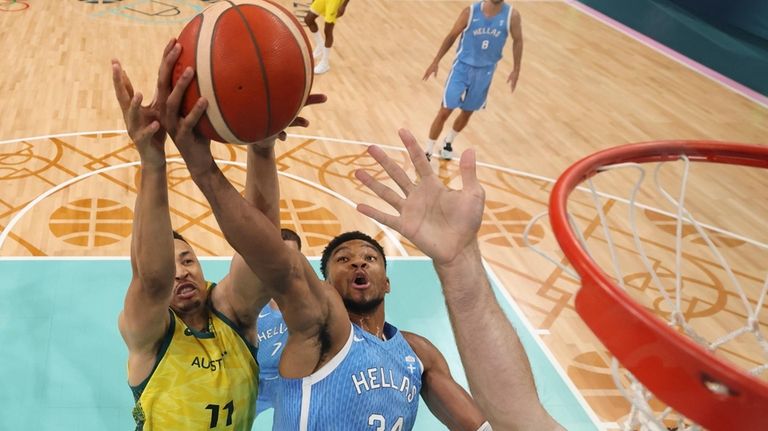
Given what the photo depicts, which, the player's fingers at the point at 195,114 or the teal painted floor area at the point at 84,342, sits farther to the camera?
the teal painted floor area at the point at 84,342

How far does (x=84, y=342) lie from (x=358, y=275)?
2022mm

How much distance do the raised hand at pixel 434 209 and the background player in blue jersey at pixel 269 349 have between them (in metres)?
0.98

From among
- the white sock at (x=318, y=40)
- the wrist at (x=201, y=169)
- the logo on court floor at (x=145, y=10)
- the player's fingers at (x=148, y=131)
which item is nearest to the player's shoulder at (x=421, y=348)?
the wrist at (x=201, y=169)

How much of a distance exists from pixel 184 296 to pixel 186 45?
1111 mm

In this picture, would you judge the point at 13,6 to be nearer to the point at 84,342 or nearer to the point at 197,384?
the point at 84,342

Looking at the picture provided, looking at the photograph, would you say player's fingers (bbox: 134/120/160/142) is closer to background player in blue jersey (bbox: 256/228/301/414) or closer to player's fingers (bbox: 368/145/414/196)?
player's fingers (bbox: 368/145/414/196)

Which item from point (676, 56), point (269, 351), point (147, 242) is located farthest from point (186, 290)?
point (676, 56)

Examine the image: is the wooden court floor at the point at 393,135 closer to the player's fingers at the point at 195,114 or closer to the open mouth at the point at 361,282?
the open mouth at the point at 361,282

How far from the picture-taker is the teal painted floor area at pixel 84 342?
382 centimetres

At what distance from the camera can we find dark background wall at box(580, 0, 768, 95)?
34.1 ft

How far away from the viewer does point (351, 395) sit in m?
2.58

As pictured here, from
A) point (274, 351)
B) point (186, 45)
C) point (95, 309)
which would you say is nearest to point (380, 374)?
point (274, 351)

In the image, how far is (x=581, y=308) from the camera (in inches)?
68.6

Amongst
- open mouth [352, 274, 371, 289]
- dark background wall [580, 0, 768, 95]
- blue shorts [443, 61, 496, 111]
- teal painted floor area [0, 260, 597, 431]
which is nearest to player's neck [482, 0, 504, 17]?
blue shorts [443, 61, 496, 111]
